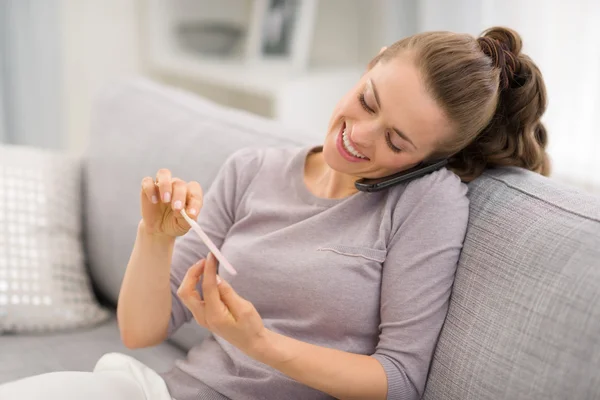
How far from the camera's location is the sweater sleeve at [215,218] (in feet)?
3.88

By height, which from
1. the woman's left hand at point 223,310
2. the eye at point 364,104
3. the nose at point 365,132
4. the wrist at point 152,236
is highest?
the eye at point 364,104

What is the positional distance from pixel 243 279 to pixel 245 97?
2064mm

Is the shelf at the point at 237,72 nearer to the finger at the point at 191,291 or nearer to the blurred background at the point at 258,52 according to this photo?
the blurred background at the point at 258,52

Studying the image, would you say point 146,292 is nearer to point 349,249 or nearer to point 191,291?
point 191,291

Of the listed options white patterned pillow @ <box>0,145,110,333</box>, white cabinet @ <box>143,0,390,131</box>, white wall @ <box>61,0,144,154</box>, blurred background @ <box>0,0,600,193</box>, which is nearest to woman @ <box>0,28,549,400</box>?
white patterned pillow @ <box>0,145,110,333</box>

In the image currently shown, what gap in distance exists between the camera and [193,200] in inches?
38.4

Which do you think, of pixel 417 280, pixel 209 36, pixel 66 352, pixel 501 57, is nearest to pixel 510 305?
pixel 417 280

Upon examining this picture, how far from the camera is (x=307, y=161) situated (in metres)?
1.23

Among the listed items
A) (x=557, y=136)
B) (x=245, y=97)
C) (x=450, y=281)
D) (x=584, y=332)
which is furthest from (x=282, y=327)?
(x=245, y=97)

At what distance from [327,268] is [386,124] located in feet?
0.74

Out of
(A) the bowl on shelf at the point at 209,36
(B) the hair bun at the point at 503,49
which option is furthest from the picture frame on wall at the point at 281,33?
(B) the hair bun at the point at 503,49

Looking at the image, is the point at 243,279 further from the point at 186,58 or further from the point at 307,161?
the point at 186,58

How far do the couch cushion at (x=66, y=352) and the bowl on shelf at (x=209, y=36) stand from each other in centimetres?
172

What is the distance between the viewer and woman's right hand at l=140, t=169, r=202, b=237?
963 millimetres
